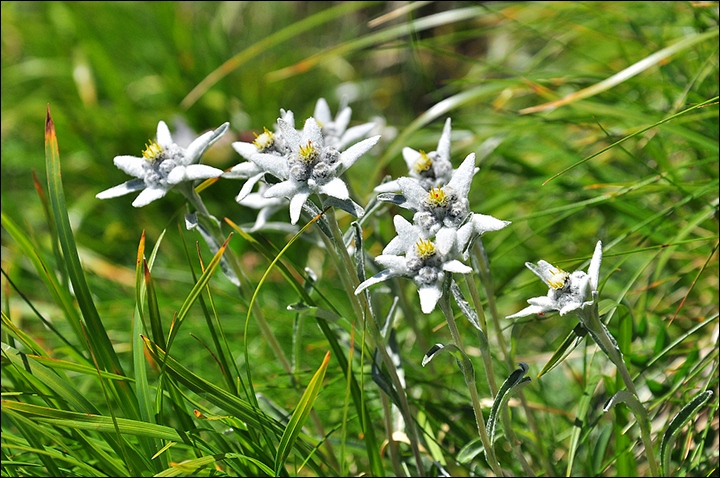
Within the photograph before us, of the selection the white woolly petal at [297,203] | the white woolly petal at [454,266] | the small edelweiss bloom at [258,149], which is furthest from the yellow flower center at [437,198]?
the small edelweiss bloom at [258,149]

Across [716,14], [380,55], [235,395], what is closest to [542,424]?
[235,395]

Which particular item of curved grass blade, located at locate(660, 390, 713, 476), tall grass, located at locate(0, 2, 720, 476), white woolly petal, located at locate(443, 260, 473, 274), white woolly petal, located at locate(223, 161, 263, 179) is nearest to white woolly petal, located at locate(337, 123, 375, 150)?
tall grass, located at locate(0, 2, 720, 476)

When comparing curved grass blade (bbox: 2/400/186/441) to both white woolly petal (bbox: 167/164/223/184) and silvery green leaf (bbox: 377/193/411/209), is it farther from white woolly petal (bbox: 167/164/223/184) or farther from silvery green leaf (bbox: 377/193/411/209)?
silvery green leaf (bbox: 377/193/411/209)

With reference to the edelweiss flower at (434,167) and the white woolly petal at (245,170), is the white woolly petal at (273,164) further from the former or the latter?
the edelweiss flower at (434,167)

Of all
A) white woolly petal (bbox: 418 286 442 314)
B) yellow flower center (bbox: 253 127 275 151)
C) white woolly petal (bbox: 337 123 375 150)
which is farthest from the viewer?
white woolly petal (bbox: 337 123 375 150)

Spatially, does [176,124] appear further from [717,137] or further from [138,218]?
[717,137]

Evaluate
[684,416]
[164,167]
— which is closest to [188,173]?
[164,167]

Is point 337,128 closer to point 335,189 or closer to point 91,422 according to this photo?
point 335,189
